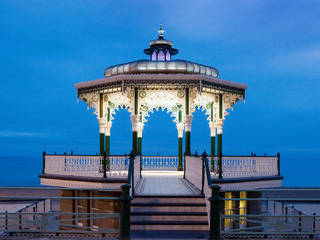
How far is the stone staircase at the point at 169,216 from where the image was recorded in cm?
867

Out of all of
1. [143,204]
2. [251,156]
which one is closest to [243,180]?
[251,156]

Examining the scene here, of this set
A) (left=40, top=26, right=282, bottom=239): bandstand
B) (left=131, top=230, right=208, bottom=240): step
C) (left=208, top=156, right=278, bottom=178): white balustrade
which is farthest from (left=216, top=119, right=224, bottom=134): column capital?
(left=131, top=230, right=208, bottom=240): step

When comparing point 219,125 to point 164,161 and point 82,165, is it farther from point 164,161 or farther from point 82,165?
point 82,165

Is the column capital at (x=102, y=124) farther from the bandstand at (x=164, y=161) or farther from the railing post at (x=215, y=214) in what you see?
the railing post at (x=215, y=214)

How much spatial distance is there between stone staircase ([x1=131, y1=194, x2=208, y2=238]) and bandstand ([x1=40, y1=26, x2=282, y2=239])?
0.03 m

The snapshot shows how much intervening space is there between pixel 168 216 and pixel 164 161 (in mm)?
10082

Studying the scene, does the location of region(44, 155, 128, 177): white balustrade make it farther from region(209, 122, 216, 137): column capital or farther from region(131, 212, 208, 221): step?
region(209, 122, 216, 137): column capital

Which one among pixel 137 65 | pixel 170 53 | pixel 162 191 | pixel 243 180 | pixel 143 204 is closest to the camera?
pixel 143 204

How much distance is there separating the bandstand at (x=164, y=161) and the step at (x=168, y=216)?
1.1 inches

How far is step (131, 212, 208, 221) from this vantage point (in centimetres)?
919

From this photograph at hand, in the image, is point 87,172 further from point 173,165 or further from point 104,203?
point 173,165

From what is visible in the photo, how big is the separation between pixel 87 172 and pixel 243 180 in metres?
6.32

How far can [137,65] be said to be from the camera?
17.4 meters

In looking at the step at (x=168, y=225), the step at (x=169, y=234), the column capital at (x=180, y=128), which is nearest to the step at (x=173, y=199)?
the step at (x=168, y=225)
